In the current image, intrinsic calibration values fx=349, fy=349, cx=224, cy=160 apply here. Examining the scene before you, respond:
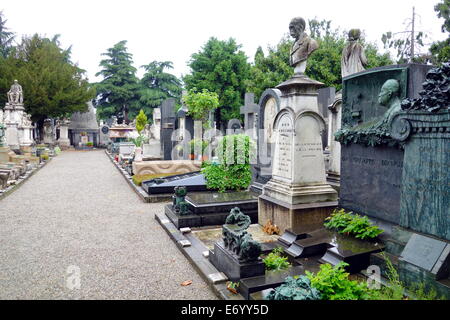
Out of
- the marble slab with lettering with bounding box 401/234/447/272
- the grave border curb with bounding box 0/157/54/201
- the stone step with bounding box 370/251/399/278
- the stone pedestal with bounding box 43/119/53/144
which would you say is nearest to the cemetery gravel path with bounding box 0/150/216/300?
the grave border curb with bounding box 0/157/54/201

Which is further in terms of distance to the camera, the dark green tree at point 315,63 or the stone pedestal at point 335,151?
the dark green tree at point 315,63

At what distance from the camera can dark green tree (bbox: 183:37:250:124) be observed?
3441 cm

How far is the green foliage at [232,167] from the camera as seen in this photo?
928 cm

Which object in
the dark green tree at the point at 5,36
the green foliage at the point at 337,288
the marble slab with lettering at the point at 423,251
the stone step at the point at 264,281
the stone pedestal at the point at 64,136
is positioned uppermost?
the dark green tree at the point at 5,36

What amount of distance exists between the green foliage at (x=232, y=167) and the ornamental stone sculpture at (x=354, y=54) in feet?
10.9

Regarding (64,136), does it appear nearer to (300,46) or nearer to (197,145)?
(197,145)

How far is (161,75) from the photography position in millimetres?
43156

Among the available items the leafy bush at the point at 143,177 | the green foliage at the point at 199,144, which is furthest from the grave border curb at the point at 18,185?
the green foliage at the point at 199,144

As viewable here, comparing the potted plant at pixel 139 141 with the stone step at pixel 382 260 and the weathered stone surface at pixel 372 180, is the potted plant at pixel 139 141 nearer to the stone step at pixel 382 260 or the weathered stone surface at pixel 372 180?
the weathered stone surface at pixel 372 180

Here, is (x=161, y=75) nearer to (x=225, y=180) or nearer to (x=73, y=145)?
(x=73, y=145)

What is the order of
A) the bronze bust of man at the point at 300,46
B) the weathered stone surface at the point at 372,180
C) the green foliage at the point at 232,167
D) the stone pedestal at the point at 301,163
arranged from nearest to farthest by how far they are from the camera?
the weathered stone surface at the point at 372,180
the stone pedestal at the point at 301,163
the bronze bust of man at the point at 300,46
the green foliage at the point at 232,167

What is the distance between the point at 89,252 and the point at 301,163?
3.95m

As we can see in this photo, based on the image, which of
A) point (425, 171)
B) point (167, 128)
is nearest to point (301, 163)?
point (425, 171)
